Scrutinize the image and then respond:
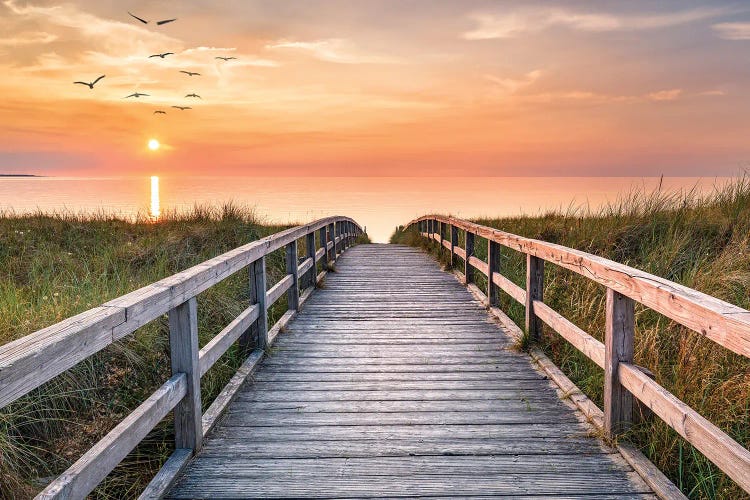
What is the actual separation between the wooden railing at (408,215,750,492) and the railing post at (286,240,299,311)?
278 cm

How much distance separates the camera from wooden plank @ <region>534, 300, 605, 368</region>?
10.8ft

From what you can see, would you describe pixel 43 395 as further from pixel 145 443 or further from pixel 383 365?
pixel 383 365

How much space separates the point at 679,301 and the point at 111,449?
2.50m

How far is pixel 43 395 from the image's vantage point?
3.52 metres

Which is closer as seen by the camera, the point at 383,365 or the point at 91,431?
the point at 91,431

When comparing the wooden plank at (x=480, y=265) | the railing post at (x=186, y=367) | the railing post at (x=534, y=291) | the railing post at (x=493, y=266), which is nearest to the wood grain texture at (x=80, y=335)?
the railing post at (x=186, y=367)

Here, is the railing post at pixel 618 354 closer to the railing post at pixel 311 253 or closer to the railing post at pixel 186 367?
the railing post at pixel 186 367

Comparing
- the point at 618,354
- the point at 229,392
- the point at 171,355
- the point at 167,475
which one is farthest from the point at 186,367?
the point at 618,354

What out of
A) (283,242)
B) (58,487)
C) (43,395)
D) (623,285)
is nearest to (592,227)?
(283,242)

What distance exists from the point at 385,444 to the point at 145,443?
1.49 metres

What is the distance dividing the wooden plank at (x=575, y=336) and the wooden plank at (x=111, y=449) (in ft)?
8.03

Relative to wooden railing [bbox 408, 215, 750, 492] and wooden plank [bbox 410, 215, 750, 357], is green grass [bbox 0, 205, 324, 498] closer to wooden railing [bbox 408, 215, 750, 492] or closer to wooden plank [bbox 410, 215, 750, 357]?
wooden railing [bbox 408, 215, 750, 492]

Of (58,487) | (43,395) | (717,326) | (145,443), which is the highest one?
(717,326)

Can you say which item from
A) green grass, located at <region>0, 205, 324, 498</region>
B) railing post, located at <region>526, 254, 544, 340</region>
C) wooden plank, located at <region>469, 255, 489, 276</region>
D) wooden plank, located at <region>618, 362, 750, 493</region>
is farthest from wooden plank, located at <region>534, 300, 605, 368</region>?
green grass, located at <region>0, 205, 324, 498</region>
